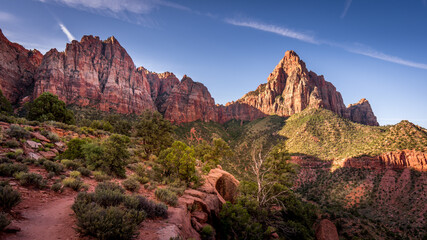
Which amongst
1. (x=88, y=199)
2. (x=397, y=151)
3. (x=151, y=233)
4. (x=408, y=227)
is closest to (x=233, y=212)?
(x=151, y=233)

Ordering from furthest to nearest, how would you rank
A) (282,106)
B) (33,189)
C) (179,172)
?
(282,106) < (179,172) < (33,189)

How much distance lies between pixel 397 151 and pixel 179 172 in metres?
56.3

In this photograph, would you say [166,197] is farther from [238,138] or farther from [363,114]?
[363,114]

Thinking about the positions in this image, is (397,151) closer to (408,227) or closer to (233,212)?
(408,227)

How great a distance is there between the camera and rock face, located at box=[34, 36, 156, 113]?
7800 centimetres

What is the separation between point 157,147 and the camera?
22531 mm

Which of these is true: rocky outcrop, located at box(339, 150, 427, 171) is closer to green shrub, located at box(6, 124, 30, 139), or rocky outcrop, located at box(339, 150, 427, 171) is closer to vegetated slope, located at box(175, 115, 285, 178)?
vegetated slope, located at box(175, 115, 285, 178)

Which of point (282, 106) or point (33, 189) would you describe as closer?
point (33, 189)

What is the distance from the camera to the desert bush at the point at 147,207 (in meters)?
6.41

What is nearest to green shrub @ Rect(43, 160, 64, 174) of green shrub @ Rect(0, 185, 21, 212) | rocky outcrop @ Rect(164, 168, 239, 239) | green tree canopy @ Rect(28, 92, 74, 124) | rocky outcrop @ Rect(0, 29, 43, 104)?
green shrub @ Rect(0, 185, 21, 212)

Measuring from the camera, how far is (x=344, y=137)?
58.6m

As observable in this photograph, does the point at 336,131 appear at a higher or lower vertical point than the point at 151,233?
higher

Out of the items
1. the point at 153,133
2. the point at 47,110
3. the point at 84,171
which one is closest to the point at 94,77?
the point at 47,110

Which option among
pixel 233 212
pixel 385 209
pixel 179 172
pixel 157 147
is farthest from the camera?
pixel 385 209
